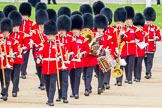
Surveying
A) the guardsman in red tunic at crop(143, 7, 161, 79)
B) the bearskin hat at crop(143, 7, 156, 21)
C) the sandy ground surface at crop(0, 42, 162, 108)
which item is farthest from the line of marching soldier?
the bearskin hat at crop(143, 7, 156, 21)

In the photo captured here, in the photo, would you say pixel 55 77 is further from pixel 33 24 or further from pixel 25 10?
pixel 25 10

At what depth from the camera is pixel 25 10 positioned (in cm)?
2359

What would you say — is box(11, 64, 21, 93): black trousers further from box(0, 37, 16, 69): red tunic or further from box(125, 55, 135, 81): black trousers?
box(125, 55, 135, 81): black trousers

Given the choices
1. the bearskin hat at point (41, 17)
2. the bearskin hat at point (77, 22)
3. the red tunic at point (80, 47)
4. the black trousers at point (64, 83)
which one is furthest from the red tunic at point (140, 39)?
the black trousers at point (64, 83)

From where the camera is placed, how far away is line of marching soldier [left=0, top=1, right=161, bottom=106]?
18734mm

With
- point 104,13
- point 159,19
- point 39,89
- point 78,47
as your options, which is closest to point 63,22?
point 78,47

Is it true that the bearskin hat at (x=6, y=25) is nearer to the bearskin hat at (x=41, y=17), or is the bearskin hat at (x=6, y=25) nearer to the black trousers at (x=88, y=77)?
the black trousers at (x=88, y=77)

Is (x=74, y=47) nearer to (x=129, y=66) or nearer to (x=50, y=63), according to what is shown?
(x=50, y=63)

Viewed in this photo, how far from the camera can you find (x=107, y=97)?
65.0 ft

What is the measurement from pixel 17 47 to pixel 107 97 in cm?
206

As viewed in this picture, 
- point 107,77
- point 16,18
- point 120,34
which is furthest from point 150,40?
point 16,18

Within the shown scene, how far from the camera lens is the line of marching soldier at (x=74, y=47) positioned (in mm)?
18734

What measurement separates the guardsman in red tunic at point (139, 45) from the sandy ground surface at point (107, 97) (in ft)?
0.84

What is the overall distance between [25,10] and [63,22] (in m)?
4.26
